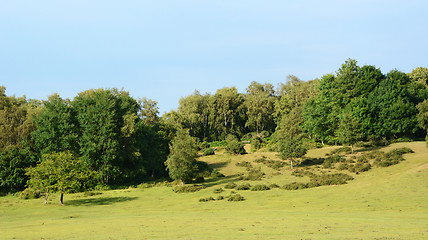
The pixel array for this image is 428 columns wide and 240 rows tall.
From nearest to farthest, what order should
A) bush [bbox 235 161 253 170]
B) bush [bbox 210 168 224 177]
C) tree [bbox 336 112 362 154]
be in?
bush [bbox 210 168 224 177]
tree [bbox 336 112 362 154]
bush [bbox 235 161 253 170]

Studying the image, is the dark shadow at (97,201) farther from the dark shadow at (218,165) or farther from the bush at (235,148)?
the bush at (235,148)

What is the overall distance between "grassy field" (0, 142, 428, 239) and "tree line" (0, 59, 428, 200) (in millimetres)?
5270

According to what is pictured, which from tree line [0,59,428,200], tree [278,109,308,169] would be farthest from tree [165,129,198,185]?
tree [278,109,308,169]

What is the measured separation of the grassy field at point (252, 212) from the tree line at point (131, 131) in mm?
5270

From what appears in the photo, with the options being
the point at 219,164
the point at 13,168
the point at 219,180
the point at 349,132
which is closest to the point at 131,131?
the point at 219,180

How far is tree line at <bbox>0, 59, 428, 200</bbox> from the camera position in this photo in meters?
55.4

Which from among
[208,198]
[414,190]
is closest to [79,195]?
[208,198]

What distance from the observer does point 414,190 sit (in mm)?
37562

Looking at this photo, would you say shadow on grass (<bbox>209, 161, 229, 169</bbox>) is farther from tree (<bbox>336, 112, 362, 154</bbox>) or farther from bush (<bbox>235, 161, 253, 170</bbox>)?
tree (<bbox>336, 112, 362, 154</bbox>)

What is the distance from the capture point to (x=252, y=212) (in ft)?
102

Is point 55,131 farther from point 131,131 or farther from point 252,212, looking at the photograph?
point 252,212

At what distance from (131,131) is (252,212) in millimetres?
36918

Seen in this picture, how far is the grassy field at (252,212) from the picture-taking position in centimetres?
1895

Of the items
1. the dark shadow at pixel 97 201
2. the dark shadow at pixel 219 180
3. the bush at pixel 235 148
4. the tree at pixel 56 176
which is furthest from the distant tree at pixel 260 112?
the tree at pixel 56 176
